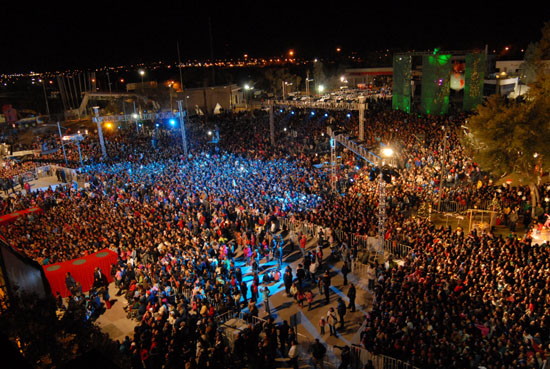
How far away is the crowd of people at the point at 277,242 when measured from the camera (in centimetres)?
978

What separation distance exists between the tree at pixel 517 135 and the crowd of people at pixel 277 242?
42.2 inches

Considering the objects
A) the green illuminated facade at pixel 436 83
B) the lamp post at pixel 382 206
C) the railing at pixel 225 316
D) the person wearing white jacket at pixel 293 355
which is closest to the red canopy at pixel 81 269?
the railing at pixel 225 316

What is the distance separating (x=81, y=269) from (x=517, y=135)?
18.8m

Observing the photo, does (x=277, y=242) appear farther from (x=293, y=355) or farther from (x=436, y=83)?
(x=436, y=83)

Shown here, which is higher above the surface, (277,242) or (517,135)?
(517,135)

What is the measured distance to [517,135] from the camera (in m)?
17.8

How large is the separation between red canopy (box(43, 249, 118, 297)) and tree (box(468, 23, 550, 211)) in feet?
56.3

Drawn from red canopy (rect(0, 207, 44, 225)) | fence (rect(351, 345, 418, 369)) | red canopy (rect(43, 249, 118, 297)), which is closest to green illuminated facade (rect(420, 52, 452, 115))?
red canopy (rect(43, 249, 118, 297))

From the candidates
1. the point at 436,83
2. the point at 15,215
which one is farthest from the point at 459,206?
the point at 15,215

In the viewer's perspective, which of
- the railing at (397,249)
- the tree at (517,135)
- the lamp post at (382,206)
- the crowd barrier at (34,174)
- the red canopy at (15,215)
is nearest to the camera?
the lamp post at (382,206)

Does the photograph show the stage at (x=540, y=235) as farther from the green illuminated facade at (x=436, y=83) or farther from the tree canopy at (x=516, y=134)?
the green illuminated facade at (x=436, y=83)

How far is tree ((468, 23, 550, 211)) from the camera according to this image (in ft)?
58.3

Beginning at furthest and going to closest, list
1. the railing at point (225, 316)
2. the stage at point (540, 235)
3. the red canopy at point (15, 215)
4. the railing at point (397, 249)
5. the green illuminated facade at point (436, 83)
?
the green illuminated facade at point (436, 83), the red canopy at point (15, 215), the railing at point (397, 249), the stage at point (540, 235), the railing at point (225, 316)

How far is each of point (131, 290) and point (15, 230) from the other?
8099mm
